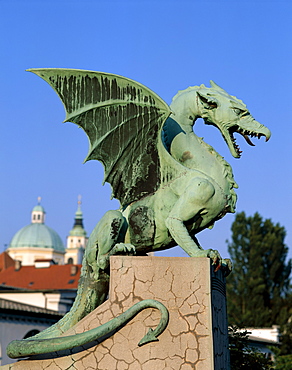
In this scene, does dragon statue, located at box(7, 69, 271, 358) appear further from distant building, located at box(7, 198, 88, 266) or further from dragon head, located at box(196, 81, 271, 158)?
distant building, located at box(7, 198, 88, 266)

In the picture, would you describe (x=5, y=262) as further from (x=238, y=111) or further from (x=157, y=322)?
(x=157, y=322)

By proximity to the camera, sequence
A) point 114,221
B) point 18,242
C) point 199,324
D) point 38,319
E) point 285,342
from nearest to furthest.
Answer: point 199,324
point 114,221
point 38,319
point 285,342
point 18,242

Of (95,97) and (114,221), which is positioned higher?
(95,97)

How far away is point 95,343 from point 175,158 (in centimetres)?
220

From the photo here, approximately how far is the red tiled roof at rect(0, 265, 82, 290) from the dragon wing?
47.7 metres

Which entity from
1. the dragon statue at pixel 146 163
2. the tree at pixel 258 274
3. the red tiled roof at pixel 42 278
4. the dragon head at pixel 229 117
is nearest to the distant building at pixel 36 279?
the red tiled roof at pixel 42 278

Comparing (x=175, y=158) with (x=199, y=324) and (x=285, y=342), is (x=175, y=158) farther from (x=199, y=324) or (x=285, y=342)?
(x=285, y=342)

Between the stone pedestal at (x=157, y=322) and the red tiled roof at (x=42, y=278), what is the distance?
158ft

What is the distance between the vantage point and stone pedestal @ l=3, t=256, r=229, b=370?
19.1 ft

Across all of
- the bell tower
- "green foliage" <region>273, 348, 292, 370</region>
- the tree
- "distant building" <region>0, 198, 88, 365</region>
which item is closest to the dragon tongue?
"green foliage" <region>273, 348, 292, 370</region>

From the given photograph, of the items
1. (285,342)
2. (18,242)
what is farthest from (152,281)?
(18,242)

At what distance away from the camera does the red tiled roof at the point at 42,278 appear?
5575 cm

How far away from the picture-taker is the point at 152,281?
19.9 feet

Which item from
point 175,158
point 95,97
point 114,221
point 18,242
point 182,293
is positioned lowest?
point 182,293
